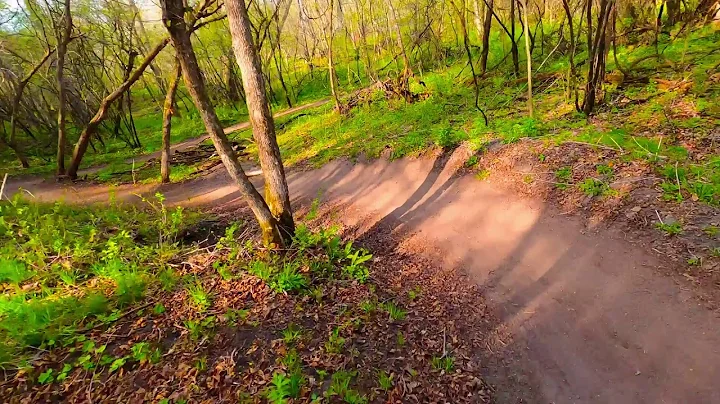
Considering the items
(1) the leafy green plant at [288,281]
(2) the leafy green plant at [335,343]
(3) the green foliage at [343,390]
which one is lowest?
(3) the green foliage at [343,390]

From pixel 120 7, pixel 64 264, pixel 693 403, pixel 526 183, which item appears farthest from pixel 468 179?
→ pixel 120 7

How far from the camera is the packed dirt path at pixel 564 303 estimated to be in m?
3.39

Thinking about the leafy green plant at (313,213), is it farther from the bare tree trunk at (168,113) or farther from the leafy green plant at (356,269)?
the bare tree trunk at (168,113)

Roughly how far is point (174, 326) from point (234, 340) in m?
0.70

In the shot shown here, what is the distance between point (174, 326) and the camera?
155 inches

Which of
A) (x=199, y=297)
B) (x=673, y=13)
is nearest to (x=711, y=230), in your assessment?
(x=199, y=297)

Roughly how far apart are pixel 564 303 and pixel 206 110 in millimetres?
5148

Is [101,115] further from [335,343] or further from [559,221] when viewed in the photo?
[559,221]

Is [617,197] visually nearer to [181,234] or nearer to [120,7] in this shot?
[181,234]

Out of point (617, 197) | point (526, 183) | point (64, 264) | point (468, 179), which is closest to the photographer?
point (64, 264)

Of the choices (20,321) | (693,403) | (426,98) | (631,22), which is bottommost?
(693,403)

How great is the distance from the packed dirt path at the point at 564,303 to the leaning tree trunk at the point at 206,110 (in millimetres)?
2268

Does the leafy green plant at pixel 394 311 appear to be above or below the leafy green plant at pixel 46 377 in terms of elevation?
below

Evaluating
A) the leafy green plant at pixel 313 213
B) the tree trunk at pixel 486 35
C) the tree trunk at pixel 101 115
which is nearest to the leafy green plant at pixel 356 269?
the leafy green plant at pixel 313 213
